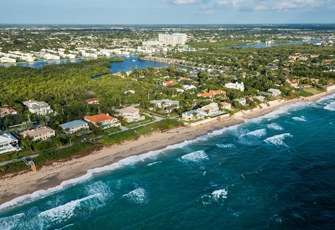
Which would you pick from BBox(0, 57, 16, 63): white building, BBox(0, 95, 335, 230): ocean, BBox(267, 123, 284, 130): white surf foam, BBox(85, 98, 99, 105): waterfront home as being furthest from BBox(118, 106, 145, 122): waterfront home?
BBox(0, 57, 16, 63): white building

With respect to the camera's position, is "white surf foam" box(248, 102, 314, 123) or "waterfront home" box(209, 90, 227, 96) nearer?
"white surf foam" box(248, 102, 314, 123)

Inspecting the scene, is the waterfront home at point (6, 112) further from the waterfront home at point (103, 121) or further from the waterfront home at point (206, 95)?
the waterfront home at point (206, 95)

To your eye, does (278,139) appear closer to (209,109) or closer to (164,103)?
(209,109)

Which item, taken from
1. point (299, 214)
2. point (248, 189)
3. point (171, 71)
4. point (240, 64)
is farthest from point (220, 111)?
point (240, 64)

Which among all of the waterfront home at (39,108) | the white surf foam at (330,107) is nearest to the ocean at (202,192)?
the white surf foam at (330,107)

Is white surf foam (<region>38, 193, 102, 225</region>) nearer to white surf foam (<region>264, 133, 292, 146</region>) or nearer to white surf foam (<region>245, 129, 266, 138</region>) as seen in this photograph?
white surf foam (<region>264, 133, 292, 146</region>)

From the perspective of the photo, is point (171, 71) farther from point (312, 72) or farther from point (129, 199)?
point (129, 199)
